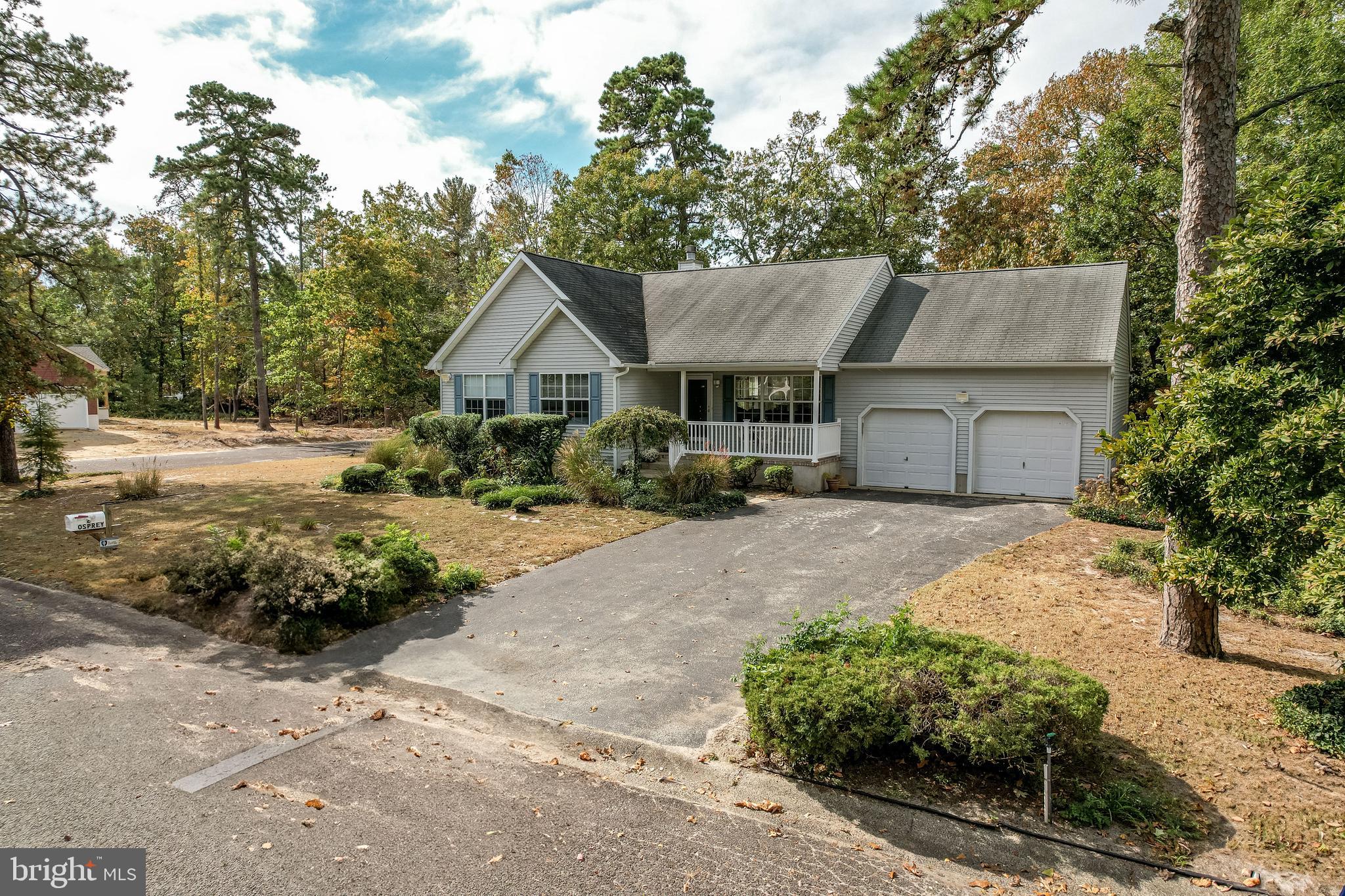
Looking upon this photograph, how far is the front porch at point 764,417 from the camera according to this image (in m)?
17.6

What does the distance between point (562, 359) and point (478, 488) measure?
488 cm

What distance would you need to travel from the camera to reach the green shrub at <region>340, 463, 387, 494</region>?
690 inches

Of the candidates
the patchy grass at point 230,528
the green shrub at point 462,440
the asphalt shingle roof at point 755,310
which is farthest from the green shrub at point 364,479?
the asphalt shingle roof at point 755,310

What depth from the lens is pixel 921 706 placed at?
4844mm

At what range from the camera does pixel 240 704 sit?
617 centimetres

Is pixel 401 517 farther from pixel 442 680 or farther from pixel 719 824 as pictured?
pixel 719 824

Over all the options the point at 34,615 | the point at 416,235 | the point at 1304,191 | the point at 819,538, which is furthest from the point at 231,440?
the point at 1304,191

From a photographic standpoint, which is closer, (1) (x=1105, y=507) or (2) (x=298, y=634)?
(2) (x=298, y=634)

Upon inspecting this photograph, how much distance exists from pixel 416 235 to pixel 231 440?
17728mm

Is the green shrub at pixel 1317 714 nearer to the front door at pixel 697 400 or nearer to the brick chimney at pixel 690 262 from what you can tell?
the front door at pixel 697 400

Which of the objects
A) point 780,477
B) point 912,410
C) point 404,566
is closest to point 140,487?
point 404,566

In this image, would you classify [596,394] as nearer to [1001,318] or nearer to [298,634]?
[1001,318]

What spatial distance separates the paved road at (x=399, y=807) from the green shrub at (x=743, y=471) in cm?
1198

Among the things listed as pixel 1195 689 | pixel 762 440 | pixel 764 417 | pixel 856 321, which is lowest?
pixel 1195 689
